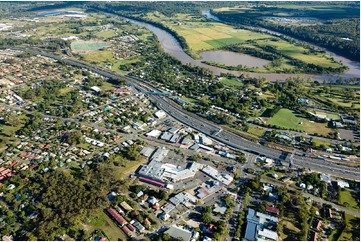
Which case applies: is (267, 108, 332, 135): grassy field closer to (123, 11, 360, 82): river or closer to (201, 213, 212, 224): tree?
(123, 11, 360, 82): river

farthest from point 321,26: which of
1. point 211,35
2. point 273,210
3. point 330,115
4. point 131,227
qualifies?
point 131,227

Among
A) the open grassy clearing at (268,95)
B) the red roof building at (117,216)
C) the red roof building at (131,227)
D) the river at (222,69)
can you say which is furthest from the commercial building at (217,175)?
the river at (222,69)

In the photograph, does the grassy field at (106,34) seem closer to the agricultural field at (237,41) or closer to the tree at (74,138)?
the agricultural field at (237,41)

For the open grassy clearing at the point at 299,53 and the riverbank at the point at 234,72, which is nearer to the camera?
the riverbank at the point at 234,72

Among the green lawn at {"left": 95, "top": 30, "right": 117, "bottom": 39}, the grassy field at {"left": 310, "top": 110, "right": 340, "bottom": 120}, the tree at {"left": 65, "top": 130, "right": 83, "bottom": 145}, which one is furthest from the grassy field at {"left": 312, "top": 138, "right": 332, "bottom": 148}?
the green lawn at {"left": 95, "top": 30, "right": 117, "bottom": 39}

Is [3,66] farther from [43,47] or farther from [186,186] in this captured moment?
[186,186]

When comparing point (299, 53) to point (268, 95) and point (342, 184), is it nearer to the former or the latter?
point (268, 95)
